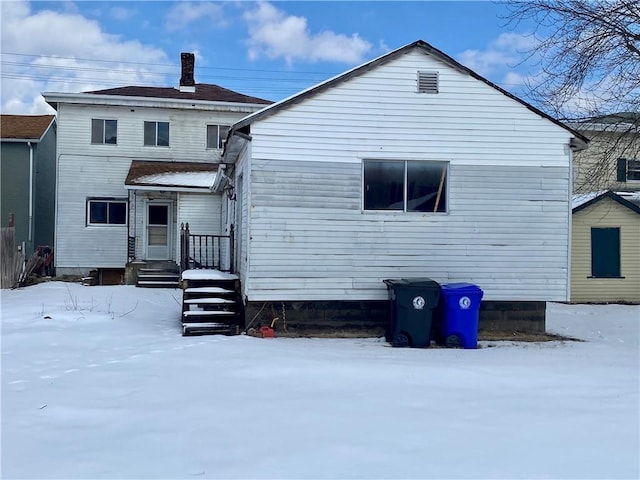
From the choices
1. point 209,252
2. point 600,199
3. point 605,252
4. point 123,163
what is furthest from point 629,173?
point 123,163

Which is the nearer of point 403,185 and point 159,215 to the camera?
point 403,185

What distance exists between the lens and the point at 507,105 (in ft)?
34.9

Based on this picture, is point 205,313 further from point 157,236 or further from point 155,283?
point 157,236

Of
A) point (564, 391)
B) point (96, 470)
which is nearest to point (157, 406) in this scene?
point (96, 470)

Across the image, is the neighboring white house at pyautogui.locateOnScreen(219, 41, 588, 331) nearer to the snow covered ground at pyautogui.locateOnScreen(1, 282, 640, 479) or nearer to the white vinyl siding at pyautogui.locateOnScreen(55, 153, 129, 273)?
the snow covered ground at pyautogui.locateOnScreen(1, 282, 640, 479)

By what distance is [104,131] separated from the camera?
2055 centimetres

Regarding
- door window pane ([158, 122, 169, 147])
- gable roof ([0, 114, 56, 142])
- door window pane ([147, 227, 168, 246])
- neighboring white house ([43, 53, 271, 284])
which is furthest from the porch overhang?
gable roof ([0, 114, 56, 142])

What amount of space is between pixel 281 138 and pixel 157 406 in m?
5.90

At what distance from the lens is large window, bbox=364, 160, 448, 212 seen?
1042cm

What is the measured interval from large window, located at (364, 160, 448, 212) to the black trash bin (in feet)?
5.16

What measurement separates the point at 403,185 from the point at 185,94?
13.7 meters

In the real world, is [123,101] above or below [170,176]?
above

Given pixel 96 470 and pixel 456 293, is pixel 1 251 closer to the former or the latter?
pixel 456 293

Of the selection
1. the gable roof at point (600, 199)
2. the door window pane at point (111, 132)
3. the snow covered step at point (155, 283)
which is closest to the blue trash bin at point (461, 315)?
the gable roof at point (600, 199)
